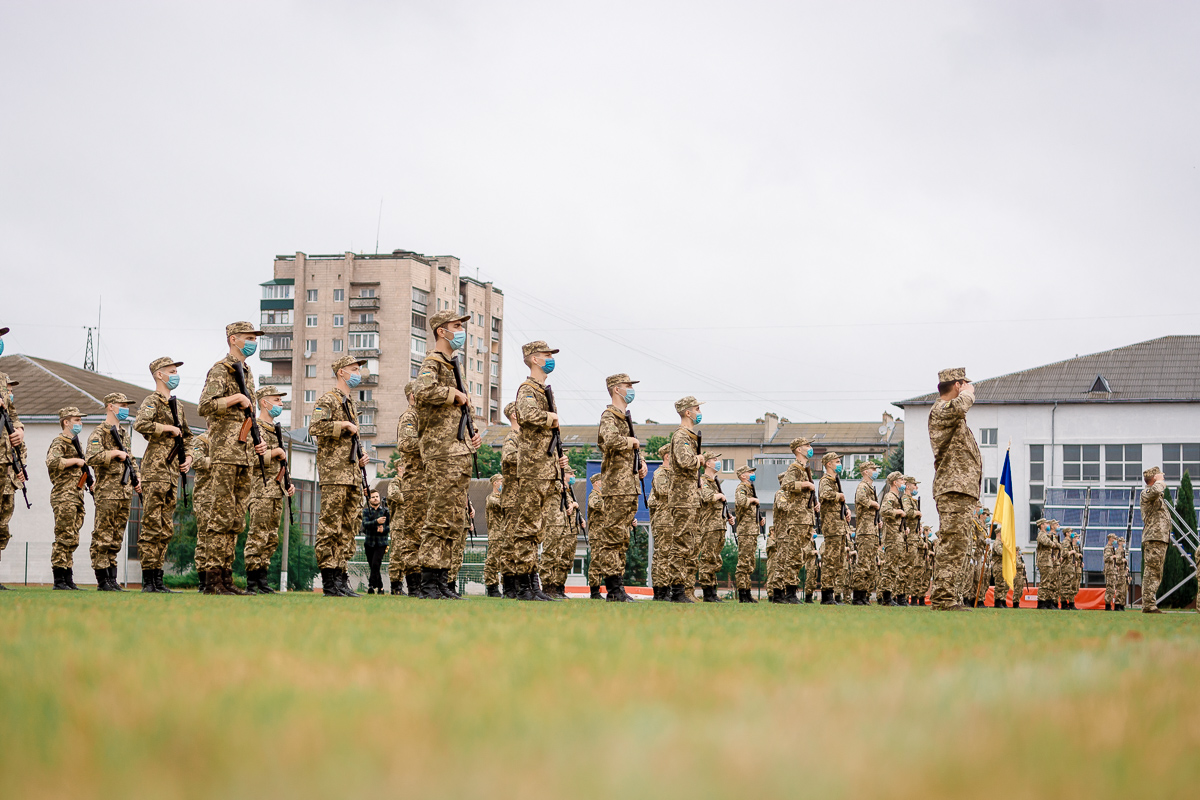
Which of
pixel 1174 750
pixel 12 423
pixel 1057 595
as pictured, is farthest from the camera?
pixel 1057 595

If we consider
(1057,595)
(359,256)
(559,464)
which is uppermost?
(359,256)

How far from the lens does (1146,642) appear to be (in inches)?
252

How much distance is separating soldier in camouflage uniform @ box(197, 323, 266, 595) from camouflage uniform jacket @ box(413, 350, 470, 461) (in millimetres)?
1768

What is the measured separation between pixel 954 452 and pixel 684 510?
11.8 ft

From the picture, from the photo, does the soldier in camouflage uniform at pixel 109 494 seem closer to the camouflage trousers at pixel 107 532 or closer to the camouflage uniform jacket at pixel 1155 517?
the camouflage trousers at pixel 107 532

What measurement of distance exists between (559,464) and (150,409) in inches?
204

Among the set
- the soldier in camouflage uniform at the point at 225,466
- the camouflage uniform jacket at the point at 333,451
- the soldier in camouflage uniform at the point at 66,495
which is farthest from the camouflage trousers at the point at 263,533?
the soldier in camouflage uniform at the point at 66,495

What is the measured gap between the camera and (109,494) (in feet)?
49.4

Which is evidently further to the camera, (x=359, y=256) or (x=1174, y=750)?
(x=359, y=256)

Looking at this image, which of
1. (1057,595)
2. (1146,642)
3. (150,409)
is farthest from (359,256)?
(1146,642)

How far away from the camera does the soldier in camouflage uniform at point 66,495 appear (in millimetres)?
15445

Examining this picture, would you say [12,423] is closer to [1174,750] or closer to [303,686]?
[303,686]

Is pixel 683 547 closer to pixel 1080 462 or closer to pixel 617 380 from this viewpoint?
pixel 617 380

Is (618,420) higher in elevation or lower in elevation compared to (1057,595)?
higher
